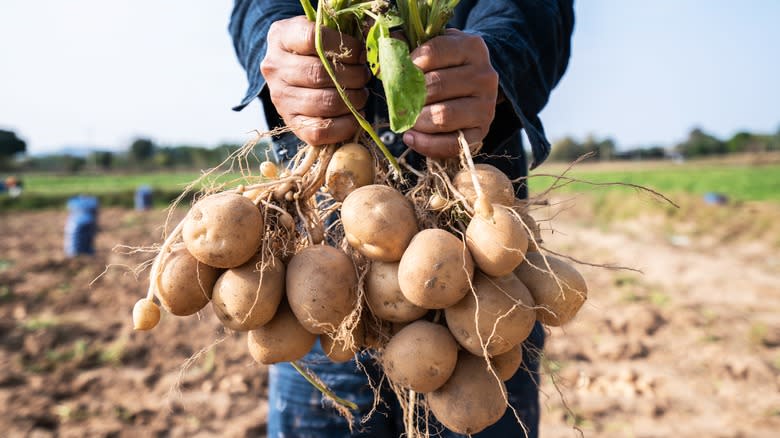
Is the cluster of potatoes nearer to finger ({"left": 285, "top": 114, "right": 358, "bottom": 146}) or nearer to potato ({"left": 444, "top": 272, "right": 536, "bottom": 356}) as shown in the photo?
potato ({"left": 444, "top": 272, "right": 536, "bottom": 356})

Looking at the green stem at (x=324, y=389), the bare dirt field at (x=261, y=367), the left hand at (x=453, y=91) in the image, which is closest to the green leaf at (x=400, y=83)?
the left hand at (x=453, y=91)

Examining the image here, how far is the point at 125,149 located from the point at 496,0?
67.4 metres

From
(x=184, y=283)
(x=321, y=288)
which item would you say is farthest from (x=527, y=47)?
(x=184, y=283)

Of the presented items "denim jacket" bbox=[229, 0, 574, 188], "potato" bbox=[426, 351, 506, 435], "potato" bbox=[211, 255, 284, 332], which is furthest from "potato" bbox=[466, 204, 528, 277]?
"potato" bbox=[211, 255, 284, 332]

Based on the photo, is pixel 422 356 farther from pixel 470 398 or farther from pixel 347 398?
pixel 347 398

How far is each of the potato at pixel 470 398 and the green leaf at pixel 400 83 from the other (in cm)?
68

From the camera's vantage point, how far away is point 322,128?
1.43 m

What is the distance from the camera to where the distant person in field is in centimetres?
136

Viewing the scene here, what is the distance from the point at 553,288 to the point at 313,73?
886 millimetres

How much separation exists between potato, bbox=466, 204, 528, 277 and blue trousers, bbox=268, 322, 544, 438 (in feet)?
2.39

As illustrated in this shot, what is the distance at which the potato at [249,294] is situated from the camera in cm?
129

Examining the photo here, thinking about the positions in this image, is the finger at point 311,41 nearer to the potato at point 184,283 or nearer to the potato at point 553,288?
the potato at point 184,283

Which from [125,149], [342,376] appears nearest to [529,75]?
[342,376]

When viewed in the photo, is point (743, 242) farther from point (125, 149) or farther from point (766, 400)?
point (125, 149)
